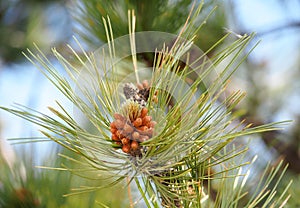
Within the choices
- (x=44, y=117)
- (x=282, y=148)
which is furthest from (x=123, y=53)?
(x=282, y=148)

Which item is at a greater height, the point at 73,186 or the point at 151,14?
the point at 151,14

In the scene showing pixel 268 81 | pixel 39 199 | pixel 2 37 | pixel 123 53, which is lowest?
pixel 39 199

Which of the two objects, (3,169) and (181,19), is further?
(3,169)

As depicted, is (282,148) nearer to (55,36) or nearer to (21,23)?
(55,36)

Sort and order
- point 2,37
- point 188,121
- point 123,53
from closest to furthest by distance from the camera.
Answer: point 188,121
point 123,53
point 2,37

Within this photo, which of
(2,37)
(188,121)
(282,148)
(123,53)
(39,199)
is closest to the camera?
(188,121)

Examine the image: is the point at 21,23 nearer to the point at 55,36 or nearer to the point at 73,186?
the point at 55,36

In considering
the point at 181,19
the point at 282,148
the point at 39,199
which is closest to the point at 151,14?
the point at 181,19
